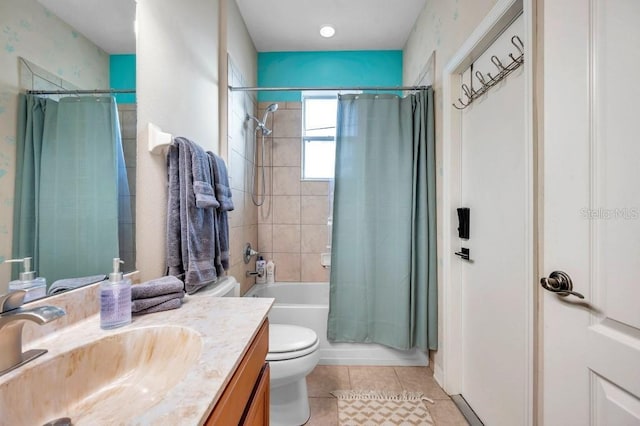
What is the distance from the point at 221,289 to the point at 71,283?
647mm

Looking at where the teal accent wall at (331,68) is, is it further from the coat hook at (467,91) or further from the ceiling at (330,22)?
the coat hook at (467,91)

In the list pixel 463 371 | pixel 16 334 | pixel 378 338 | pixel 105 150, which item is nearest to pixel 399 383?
pixel 378 338

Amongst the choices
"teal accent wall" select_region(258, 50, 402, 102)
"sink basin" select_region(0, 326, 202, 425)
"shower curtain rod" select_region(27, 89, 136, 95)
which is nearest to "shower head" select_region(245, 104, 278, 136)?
"teal accent wall" select_region(258, 50, 402, 102)

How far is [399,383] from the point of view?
1735 mm

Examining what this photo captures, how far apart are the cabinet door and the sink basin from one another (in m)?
0.22

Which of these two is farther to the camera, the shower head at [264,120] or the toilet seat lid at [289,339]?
the shower head at [264,120]

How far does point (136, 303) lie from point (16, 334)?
0.28 metres

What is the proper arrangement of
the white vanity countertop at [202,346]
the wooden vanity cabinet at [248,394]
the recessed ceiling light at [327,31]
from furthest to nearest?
1. the recessed ceiling light at [327,31]
2. the wooden vanity cabinet at [248,394]
3. the white vanity countertop at [202,346]

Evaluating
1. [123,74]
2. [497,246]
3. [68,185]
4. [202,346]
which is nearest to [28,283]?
[68,185]

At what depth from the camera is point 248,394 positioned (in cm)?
70

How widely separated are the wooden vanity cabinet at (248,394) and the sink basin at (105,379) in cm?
11

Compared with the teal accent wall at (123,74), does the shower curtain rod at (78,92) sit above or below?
below

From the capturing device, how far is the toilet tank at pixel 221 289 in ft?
4.09

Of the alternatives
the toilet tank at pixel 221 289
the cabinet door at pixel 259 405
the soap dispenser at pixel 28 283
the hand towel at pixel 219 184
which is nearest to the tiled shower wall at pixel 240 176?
the toilet tank at pixel 221 289
